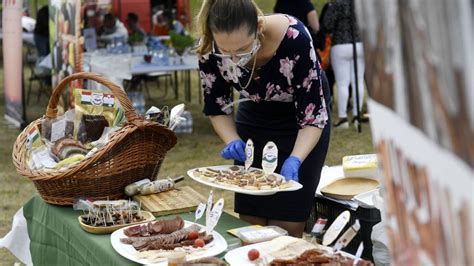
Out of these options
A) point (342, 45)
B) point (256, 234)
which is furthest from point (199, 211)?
point (342, 45)

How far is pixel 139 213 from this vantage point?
8.37 ft

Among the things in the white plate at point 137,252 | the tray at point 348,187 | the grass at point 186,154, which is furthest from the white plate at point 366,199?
the grass at point 186,154

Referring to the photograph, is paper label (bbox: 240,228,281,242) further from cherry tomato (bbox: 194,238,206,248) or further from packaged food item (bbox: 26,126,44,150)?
packaged food item (bbox: 26,126,44,150)

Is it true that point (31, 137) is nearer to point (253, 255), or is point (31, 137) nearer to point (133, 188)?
point (133, 188)

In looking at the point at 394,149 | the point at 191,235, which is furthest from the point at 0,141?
the point at 394,149

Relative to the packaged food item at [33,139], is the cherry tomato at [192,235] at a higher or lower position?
lower

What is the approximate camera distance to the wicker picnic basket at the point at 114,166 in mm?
2598

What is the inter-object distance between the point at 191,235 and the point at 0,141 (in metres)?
5.48

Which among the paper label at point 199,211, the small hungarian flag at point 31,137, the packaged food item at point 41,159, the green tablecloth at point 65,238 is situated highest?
the small hungarian flag at point 31,137

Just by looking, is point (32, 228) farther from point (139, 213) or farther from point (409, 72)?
point (409, 72)

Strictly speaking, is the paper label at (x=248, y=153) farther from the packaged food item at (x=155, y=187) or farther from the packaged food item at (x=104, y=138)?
the packaged food item at (x=104, y=138)

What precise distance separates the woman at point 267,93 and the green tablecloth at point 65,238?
243 millimetres

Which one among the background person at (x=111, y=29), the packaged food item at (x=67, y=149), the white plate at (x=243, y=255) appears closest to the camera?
the white plate at (x=243, y=255)

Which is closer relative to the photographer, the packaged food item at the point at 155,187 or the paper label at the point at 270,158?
the paper label at the point at 270,158
